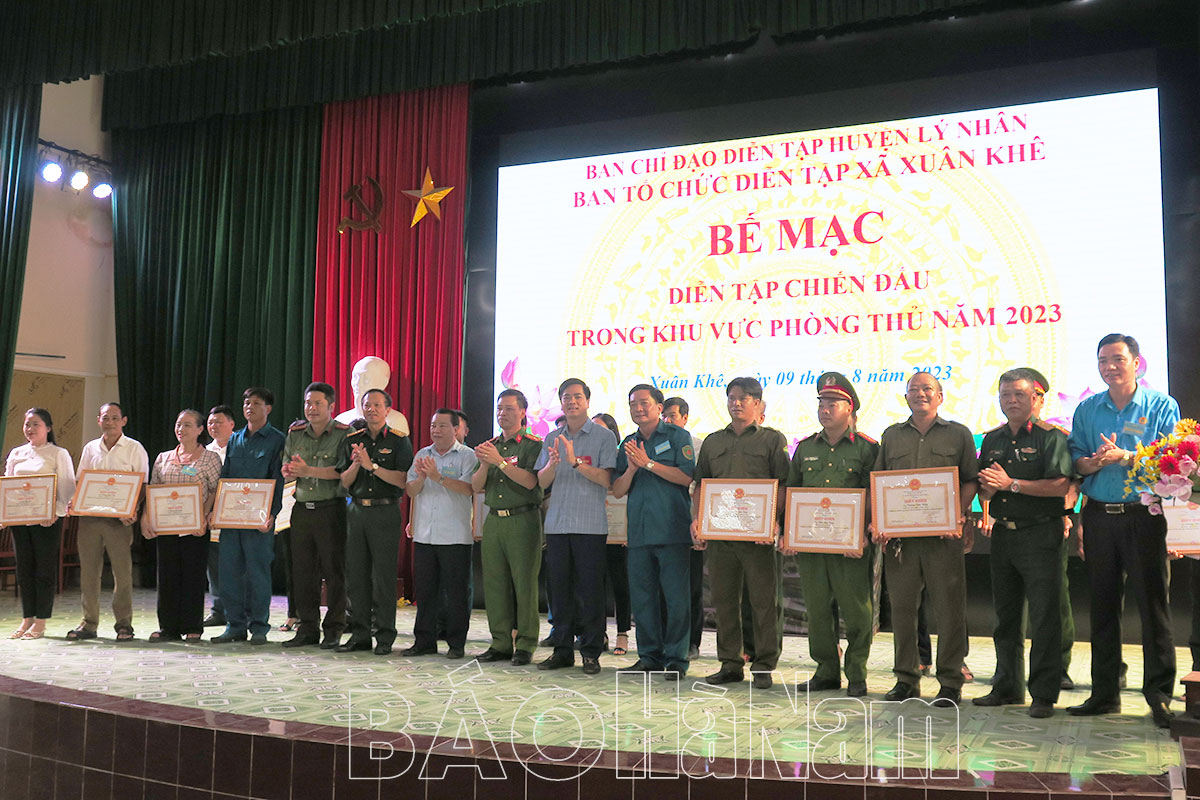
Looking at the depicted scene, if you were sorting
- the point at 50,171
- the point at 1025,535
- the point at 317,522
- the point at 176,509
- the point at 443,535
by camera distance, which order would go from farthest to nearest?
the point at 50,171 → the point at 176,509 → the point at 317,522 → the point at 443,535 → the point at 1025,535

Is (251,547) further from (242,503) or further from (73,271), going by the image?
(73,271)

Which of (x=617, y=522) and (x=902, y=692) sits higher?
(x=617, y=522)

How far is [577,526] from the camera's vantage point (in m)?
4.73

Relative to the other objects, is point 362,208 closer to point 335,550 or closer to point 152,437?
point 152,437

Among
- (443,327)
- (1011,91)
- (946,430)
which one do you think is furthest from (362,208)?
(946,430)

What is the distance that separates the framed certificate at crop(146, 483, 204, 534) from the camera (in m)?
5.39

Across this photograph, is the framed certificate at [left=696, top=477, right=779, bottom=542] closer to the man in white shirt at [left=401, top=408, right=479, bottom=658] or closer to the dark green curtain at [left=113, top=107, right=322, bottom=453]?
the man in white shirt at [left=401, top=408, right=479, bottom=658]

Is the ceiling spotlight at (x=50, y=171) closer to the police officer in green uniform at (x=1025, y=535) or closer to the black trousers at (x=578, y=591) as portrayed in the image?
the black trousers at (x=578, y=591)

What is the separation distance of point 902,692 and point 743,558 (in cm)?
84

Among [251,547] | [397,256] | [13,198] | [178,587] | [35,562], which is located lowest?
[178,587]

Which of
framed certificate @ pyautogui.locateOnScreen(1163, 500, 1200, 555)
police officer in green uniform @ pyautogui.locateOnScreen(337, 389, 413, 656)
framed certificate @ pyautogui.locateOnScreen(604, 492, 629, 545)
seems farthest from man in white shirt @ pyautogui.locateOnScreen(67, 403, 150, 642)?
framed certificate @ pyautogui.locateOnScreen(1163, 500, 1200, 555)

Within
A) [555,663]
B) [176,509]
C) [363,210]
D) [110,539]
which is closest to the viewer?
[555,663]

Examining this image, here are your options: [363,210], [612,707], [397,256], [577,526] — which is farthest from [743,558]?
[363,210]

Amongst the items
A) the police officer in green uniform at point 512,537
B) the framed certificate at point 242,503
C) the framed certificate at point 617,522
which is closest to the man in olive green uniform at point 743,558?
the police officer in green uniform at point 512,537
